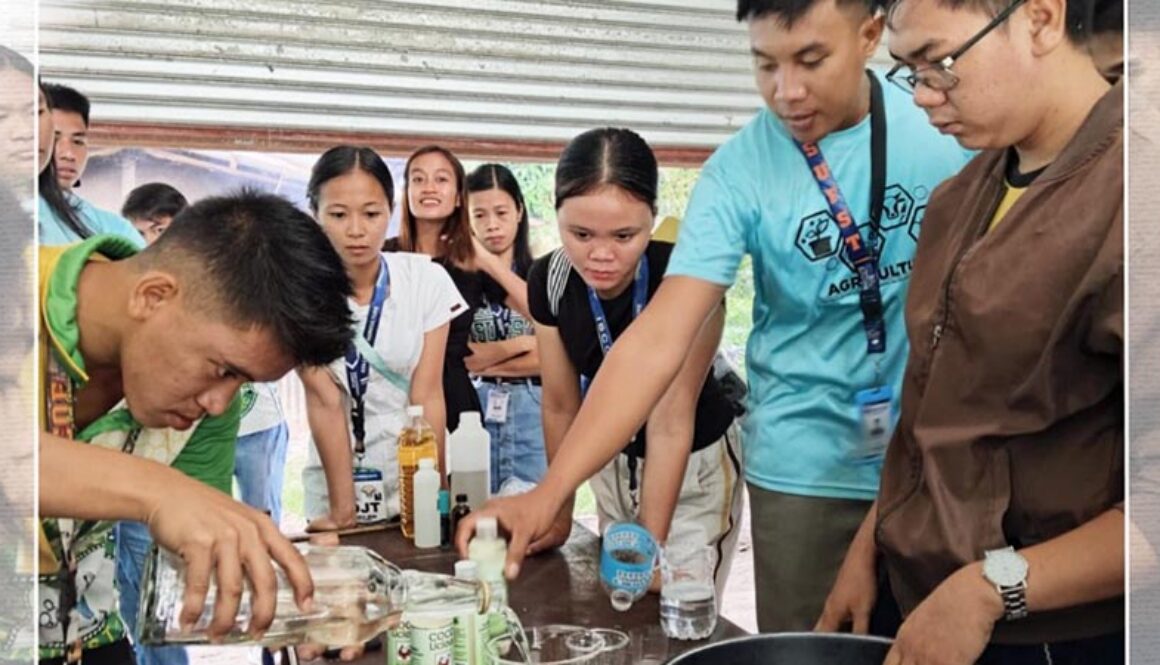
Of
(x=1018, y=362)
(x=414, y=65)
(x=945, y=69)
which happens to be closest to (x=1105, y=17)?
(x=945, y=69)

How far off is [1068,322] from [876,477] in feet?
2.21

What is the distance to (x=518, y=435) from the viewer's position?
273 centimetres

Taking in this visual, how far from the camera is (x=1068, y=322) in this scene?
0.78 m

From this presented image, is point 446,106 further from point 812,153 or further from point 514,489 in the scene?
point 812,153

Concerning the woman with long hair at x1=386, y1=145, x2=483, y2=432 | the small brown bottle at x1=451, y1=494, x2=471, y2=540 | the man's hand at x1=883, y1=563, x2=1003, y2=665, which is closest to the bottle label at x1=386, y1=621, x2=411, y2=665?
the man's hand at x1=883, y1=563, x2=1003, y2=665

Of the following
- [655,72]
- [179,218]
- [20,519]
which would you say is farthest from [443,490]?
[655,72]

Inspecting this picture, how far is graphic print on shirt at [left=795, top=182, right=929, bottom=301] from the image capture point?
135 centimetres

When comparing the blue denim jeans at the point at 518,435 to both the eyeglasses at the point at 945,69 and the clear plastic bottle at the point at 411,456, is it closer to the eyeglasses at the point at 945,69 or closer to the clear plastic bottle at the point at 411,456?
the clear plastic bottle at the point at 411,456

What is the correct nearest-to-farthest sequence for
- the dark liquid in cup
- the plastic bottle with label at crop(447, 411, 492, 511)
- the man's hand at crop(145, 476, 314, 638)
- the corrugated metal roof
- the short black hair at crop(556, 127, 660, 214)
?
1. the man's hand at crop(145, 476, 314, 638)
2. the dark liquid in cup
3. the plastic bottle with label at crop(447, 411, 492, 511)
4. the short black hair at crop(556, 127, 660, 214)
5. the corrugated metal roof

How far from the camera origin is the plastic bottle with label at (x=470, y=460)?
64.3 inches

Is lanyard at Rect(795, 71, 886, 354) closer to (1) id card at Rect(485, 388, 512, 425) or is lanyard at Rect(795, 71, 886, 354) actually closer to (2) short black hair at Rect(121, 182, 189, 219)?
(1) id card at Rect(485, 388, 512, 425)

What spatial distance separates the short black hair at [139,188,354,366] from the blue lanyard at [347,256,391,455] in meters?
1.11

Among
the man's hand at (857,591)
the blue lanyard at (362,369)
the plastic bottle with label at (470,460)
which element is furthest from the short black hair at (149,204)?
the man's hand at (857,591)

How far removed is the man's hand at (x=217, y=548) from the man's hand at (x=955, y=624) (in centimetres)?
49
